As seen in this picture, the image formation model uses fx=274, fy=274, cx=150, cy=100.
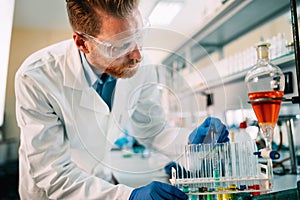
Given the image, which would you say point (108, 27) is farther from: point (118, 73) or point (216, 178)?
point (216, 178)

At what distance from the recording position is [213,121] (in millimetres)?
834

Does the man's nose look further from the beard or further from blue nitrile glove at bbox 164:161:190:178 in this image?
blue nitrile glove at bbox 164:161:190:178

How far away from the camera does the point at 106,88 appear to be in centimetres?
110

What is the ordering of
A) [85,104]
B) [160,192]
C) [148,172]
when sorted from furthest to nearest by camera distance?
1. [85,104]
2. [148,172]
3. [160,192]

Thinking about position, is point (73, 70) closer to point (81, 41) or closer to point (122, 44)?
point (81, 41)

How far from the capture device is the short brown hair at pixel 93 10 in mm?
898

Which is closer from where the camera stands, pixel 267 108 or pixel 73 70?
pixel 267 108

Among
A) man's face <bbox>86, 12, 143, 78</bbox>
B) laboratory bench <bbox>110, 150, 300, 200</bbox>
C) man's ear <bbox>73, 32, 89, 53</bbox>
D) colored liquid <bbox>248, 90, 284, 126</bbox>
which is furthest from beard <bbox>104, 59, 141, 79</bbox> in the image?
colored liquid <bbox>248, 90, 284, 126</bbox>

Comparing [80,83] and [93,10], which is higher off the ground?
[93,10]

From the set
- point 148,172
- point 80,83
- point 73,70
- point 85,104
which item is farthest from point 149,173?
point 73,70

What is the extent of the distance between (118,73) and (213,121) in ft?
1.15

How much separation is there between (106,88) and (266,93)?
0.59 meters

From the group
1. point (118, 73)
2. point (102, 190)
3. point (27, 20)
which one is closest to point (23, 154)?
point (102, 190)

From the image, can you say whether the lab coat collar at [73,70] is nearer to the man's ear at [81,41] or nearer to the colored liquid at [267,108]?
the man's ear at [81,41]
